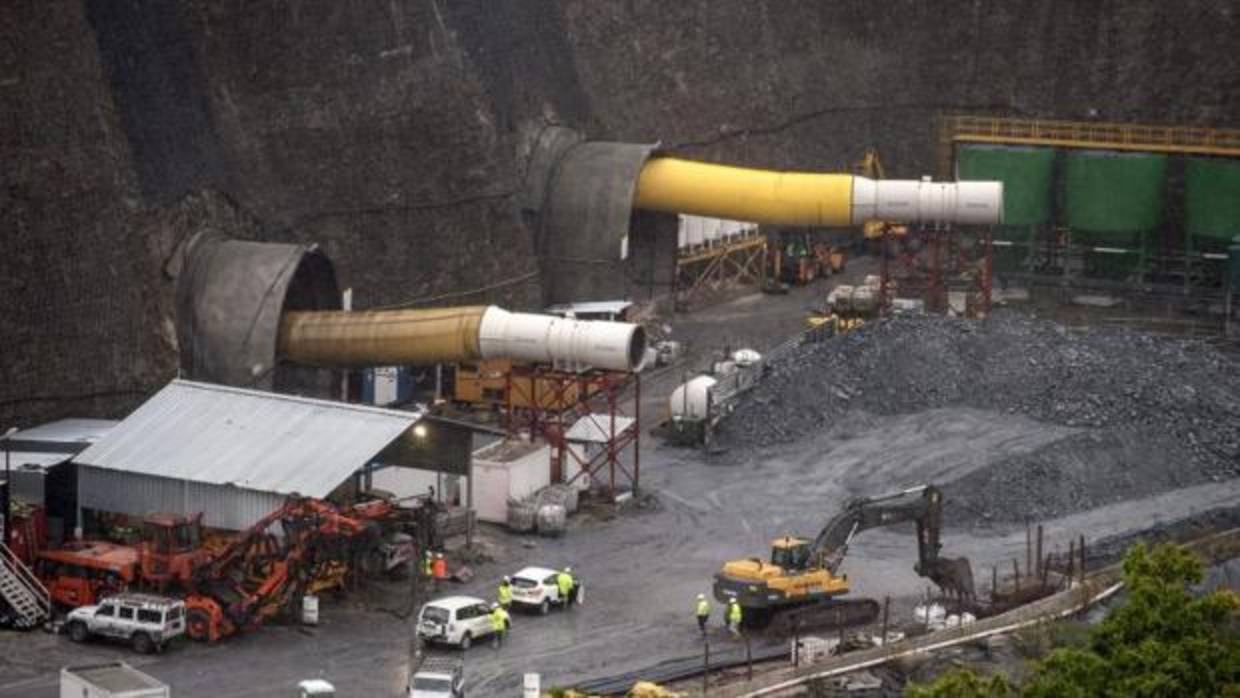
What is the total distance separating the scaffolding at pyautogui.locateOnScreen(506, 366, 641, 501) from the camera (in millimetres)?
56844

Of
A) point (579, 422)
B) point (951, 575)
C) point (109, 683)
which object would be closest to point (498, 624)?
point (951, 575)

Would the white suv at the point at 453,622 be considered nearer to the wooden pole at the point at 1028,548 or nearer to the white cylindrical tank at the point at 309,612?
the white cylindrical tank at the point at 309,612

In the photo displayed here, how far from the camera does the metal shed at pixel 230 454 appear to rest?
4988 cm

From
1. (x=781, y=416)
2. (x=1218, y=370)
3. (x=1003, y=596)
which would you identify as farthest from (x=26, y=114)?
(x=1218, y=370)

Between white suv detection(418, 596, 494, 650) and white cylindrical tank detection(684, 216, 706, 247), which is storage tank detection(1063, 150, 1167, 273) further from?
white suv detection(418, 596, 494, 650)

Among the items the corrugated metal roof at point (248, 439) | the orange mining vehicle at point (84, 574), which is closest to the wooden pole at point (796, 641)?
the corrugated metal roof at point (248, 439)

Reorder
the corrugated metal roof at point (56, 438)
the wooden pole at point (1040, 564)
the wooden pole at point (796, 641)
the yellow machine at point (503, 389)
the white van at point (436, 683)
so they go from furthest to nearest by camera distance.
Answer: the yellow machine at point (503, 389)
the corrugated metal roof at point (56, 438)
the wooden pole at point (1040, 564)
the wooden pole at point (796, 641)
the white van at point (436, 683)

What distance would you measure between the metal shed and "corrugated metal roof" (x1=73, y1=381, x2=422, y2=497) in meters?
0.02

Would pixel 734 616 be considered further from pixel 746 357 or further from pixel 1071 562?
pixel 746 357

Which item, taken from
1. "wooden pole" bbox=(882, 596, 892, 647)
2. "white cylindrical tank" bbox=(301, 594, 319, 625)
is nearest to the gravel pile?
"wooden pole" bbox=(882, 596, 892, 647)

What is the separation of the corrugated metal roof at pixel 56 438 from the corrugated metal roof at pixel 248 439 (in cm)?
76

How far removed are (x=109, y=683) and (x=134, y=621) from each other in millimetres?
5477

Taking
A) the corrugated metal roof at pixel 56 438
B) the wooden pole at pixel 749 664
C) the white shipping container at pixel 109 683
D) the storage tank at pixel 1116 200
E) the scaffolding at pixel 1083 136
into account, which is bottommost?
the wooden pole at pixel 749 664

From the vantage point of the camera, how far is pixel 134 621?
4684 centimetres
